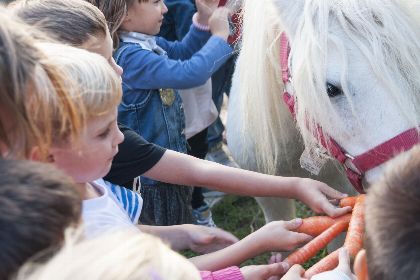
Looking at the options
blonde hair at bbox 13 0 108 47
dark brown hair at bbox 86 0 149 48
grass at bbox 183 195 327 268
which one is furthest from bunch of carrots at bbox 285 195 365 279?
grass at bbox 183 195 327 268

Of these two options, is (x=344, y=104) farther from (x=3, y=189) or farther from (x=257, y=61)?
(x=3, y=189)

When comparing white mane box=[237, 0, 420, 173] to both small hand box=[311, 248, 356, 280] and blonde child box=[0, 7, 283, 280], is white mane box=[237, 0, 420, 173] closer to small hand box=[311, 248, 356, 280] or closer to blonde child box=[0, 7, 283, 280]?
small hand box=[311, 248, 356, 280]

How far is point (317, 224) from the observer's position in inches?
52.0

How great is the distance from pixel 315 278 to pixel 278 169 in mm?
914

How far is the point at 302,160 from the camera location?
5.29 feet

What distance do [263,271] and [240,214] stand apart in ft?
5.45

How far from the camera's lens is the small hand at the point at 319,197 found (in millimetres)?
1338

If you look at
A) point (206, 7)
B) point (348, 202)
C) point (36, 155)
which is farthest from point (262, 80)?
point (36, 155)

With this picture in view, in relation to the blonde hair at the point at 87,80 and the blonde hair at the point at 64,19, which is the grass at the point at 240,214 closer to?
the blonde hair at the point at 64,19

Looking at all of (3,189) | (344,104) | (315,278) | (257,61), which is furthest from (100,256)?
(257,61)

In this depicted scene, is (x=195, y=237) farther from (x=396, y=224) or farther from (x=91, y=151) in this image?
(x=396, y=224)

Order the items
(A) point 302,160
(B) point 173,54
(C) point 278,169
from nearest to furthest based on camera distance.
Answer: (A) point 302,160 < (C) point 278,169 < (B) point 173,54

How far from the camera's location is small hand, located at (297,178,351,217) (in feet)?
4.39

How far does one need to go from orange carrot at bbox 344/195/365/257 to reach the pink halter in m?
0.09
